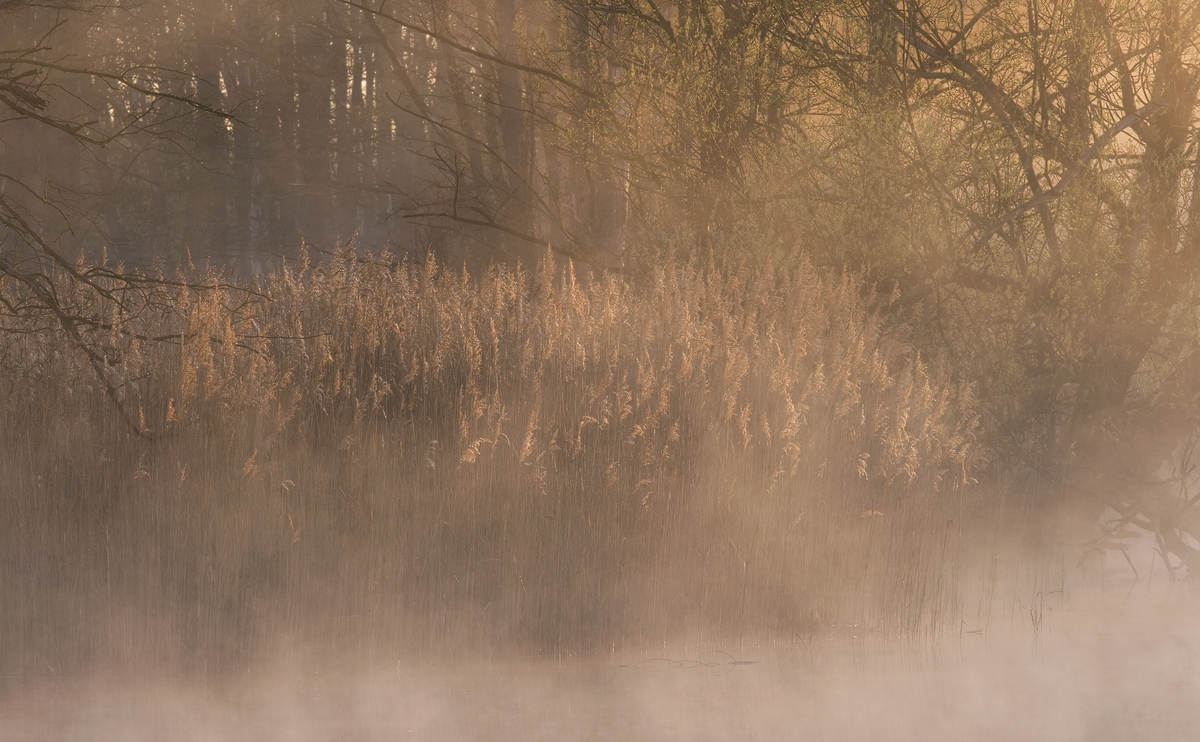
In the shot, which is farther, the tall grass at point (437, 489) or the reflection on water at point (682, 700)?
the tall grass at point (437, 489)

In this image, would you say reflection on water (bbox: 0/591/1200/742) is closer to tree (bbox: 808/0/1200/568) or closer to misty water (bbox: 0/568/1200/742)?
misty water (bbox: 0/568/1200/742)

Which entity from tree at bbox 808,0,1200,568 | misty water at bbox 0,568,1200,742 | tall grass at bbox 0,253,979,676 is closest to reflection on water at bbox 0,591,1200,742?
misty water at bbox 0,568,1200,742

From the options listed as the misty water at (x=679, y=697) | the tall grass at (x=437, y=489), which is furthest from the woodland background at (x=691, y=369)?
the misty water at (x=679, y=697)

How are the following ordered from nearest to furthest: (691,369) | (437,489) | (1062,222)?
1. (437,489)
2. (691,369)
3. (1062,222)

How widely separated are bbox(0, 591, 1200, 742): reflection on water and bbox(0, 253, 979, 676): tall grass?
0.63 feet

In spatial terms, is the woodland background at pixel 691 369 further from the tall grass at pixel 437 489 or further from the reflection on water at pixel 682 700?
the reflection on water at pixel 682 700

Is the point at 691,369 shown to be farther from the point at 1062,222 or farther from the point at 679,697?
the point at 1062,222

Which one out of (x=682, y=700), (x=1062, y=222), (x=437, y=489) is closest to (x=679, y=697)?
(x=682, y=700)

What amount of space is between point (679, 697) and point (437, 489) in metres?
1.30

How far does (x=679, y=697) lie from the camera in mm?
4316

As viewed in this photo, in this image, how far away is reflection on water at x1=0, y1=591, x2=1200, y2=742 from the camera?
157 inches

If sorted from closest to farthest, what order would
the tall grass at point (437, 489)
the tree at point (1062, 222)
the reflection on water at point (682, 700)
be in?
the reflection on water at point (682, 700) < the tall grass at point (437, 489) < the tree at point (1062, 222)

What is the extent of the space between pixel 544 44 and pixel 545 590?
5.60 m

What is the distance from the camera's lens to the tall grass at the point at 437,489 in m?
4.59
